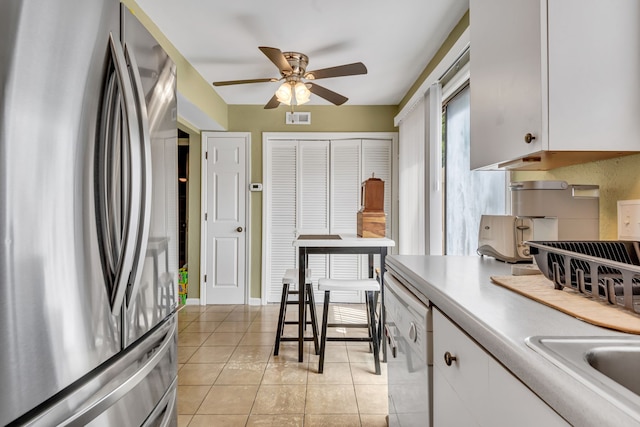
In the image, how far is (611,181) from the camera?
133cm

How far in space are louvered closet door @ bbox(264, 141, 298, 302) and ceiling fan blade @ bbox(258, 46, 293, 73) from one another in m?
1.86

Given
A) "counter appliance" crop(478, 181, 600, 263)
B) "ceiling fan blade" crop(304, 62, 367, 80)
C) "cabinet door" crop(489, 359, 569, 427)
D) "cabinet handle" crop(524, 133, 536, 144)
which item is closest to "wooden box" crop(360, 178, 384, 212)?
"ceiling fan blade" crop(304, 62, 367, 80)

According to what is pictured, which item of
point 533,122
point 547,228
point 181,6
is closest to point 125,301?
point 533,122

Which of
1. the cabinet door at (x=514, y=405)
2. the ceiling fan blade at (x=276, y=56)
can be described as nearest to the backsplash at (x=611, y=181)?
the cabinet door at (x=514, y=405)

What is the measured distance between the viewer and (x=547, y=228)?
1.41 meters

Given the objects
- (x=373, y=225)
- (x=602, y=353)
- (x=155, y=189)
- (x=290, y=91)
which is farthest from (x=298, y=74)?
(x=602, y=353)

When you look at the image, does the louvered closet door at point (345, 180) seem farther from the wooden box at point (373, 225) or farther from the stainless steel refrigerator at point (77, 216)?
the stainless steel refrigerator at point (77, 216)

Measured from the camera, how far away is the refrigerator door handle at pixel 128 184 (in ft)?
2.99

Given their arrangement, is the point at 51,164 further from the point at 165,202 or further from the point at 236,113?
the point at 236,113

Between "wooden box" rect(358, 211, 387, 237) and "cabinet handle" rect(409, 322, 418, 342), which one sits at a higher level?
"wooden box" rect(358, 211, 387, 237)

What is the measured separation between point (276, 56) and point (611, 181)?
6.77 ft

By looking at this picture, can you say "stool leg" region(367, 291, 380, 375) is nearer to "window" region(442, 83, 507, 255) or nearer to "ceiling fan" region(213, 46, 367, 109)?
"window" region(442, 83, 507, 255)

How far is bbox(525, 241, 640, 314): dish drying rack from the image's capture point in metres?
0.79

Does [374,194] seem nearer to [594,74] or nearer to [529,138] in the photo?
[529,138]
